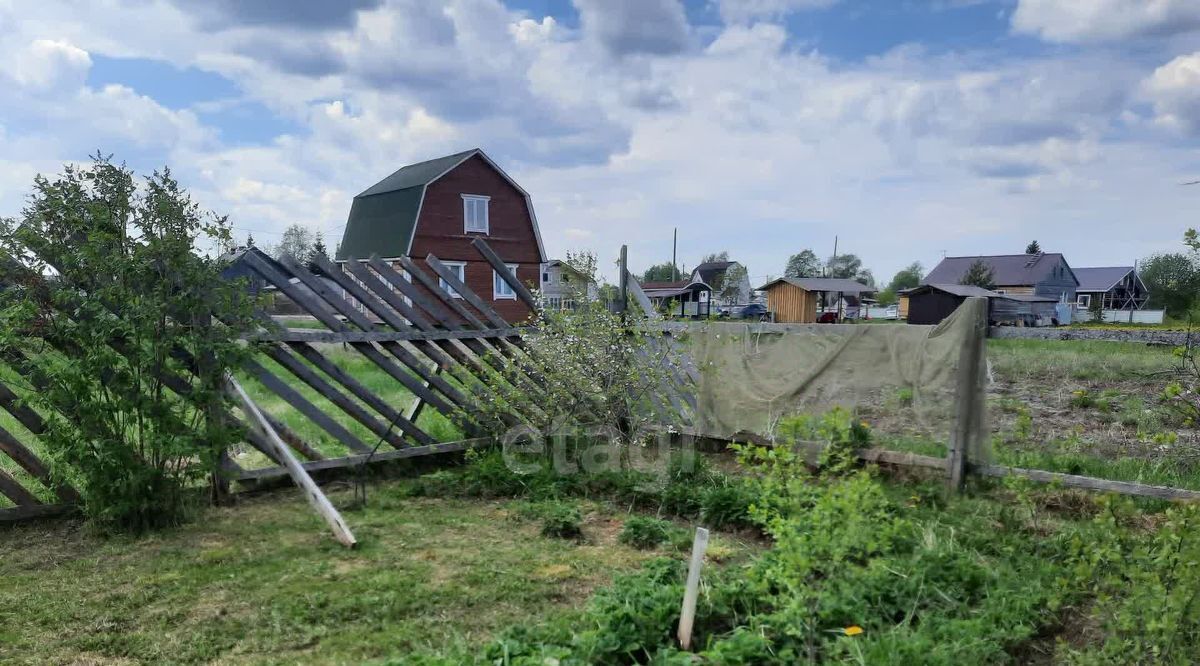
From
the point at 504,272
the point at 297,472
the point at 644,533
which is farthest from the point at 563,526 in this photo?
the point at 504,272

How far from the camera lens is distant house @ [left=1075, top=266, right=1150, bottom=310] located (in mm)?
54688

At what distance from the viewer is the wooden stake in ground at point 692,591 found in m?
2.85

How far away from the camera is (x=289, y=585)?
12.6ft

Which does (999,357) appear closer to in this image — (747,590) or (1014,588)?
(1014,588)

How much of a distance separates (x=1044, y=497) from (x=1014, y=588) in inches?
→ 81.0

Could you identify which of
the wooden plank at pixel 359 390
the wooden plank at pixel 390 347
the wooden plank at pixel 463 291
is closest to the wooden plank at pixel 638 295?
the wooden plank at pixel 463 291

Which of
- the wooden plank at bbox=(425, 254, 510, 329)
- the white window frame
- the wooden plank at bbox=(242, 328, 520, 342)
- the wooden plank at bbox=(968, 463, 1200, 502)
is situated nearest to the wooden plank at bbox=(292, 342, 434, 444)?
the wooden plank at bbox=(242, 328, 520, 342)

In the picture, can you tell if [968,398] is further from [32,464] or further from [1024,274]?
[1024,274]

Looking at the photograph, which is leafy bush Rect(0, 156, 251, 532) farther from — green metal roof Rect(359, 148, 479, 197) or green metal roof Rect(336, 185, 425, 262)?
green metal roof Rect(359, 148, 479, 197)

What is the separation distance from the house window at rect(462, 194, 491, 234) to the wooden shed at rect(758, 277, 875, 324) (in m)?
21.4

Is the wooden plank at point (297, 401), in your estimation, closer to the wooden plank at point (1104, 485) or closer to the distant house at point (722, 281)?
the wooden plank at point (1104, 485)

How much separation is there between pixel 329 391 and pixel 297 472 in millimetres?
1092

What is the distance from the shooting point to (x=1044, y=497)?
5168 millimetres

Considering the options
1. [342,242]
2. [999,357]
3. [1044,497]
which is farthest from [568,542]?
[342,242]
